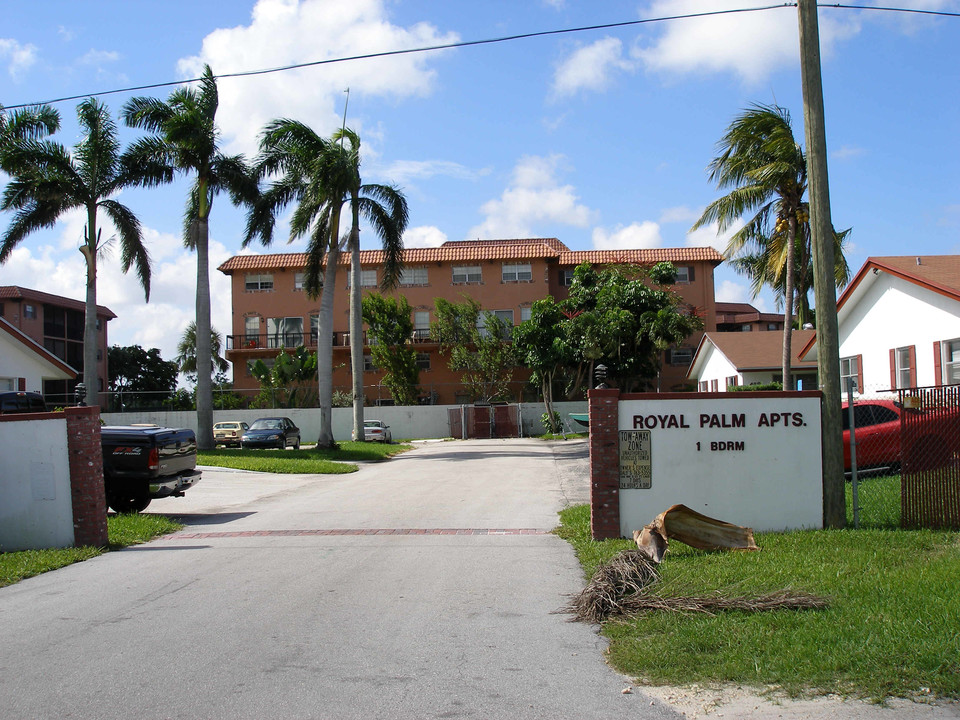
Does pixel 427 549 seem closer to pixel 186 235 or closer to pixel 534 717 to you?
pixel 534 717

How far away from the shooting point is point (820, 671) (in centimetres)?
532

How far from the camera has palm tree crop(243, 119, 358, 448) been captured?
28.9 metres

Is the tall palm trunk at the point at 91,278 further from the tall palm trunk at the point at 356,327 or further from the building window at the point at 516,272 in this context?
the building window at the point at 516,272

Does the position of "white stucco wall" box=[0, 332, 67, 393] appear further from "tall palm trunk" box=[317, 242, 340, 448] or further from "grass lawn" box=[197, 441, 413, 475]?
"tall palm trunk" box=[317, 242, 340, 448]

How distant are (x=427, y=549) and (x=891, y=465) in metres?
8.76

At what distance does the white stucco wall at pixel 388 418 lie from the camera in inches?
1689

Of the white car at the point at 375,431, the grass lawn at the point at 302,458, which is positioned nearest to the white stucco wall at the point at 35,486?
the grass lawn at the point at 302,458

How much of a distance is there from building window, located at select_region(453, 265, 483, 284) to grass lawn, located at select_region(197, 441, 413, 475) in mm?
22275

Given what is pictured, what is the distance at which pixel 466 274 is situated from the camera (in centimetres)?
5388

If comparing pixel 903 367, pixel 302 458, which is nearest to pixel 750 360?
pixel 903 367

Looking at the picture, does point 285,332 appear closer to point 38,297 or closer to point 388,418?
point 388,418

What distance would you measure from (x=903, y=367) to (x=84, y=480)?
18881mm

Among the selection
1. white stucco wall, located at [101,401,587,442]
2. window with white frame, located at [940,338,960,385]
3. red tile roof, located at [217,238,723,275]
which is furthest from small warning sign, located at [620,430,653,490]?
red tile roof, located at [217,238,723,275]

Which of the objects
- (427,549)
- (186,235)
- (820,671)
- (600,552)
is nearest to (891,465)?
(600,552)
